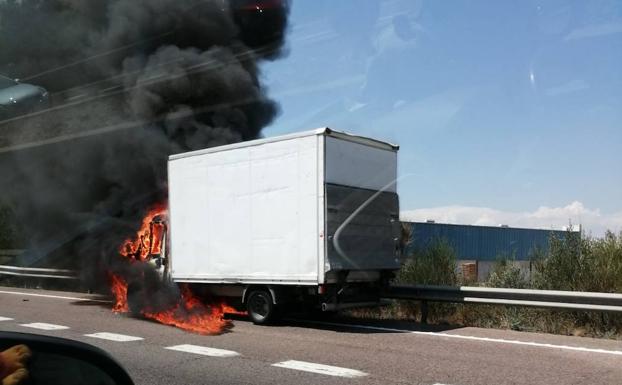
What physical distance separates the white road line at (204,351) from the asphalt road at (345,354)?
0.04 feet

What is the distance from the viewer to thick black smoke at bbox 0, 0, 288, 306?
17453 millimetres

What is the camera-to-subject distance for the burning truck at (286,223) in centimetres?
973

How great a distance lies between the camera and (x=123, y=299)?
1274 centimetres

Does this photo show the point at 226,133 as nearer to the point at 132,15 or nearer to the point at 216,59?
the point at 216,59

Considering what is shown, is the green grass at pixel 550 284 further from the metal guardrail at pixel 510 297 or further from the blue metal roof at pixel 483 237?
the blue metal roof at pixel 483 237

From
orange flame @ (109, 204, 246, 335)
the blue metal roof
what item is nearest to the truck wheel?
orange flame @ (109, 204, 246, 335)

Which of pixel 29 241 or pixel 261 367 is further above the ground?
pixel 29 241

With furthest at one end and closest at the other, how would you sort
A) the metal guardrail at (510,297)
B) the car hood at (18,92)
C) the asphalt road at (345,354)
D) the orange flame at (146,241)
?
the car hood at (18,92) < the orange flame at (146,241) < the metal guardrail at (510,297) < the asphalt road at (345,354)

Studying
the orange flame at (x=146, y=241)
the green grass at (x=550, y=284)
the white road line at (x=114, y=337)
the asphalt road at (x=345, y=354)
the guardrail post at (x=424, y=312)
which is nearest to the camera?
the asphalt road at (x=345, y=354)

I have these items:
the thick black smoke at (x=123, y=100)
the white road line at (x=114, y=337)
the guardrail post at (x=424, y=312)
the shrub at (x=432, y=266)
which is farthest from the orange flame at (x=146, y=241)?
the guardrail post at (x=424, y=312)

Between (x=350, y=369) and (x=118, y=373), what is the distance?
4.91 m

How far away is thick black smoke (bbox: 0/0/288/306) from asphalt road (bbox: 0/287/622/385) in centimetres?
713

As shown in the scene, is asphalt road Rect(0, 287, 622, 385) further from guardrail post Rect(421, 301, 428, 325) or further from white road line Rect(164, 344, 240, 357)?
guardrail post Rect(421, 301, 428, 325)

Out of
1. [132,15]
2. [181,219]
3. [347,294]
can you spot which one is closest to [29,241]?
[132,15]
